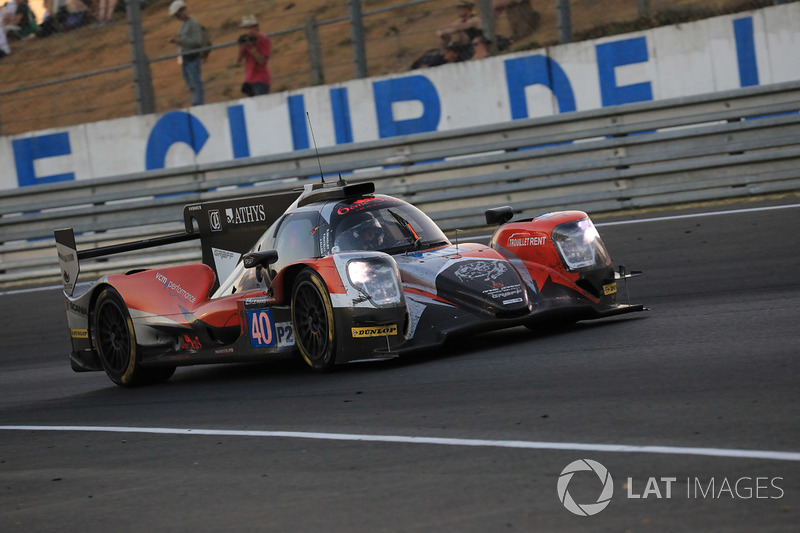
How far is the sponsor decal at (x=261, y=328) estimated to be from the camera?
7762 millimetres

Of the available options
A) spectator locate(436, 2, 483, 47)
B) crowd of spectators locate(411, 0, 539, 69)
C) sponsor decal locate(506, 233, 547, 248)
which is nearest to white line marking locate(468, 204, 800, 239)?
crowd of spectators locate(411, 0, 539, 69)

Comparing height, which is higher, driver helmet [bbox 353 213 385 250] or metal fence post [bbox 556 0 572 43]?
metal fence post [bbox 556 0 572 43]

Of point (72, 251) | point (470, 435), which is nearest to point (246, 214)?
point (72, 251)

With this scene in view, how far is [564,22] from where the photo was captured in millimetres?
14406

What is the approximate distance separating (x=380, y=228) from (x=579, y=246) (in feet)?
4.60

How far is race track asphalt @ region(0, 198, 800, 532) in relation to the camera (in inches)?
158

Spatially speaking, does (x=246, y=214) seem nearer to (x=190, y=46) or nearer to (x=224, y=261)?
(x=224, y=261)

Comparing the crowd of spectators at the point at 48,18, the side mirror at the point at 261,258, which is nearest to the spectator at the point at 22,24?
the crowd of spectators at the point at 48,18

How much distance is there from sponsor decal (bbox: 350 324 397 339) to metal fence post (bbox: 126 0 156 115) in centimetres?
999

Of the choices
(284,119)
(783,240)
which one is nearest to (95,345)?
(783,240)

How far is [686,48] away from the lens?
1372 cm

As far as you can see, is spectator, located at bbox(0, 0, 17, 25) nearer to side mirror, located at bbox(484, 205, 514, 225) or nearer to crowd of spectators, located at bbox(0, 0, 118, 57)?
crowd of spectators, located at bbox(0, 0, 118, 57)

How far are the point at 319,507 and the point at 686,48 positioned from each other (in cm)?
1070

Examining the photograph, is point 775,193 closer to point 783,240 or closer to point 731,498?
point 783,240
